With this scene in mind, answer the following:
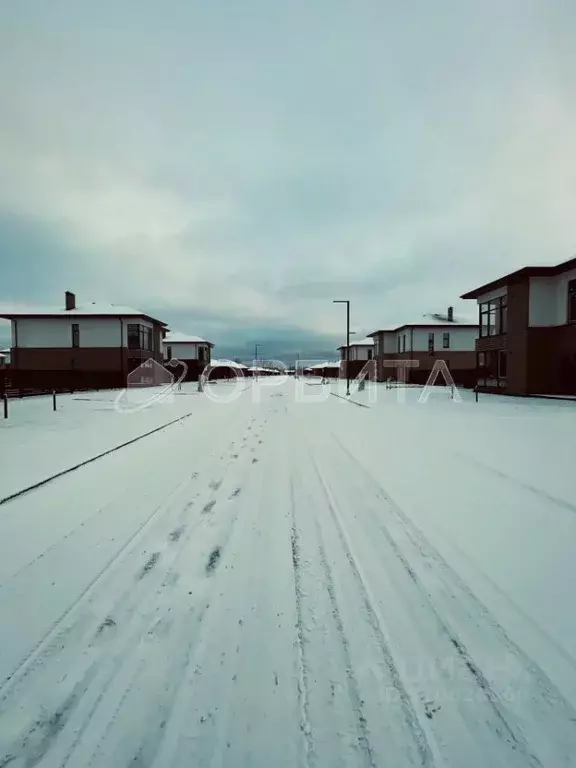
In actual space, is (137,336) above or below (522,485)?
above

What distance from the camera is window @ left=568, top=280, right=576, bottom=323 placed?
25781 millimetres

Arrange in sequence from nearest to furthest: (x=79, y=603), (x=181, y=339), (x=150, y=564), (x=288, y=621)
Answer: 1. (x=288, y=621)
2. (x=79, y=603)
3. (x=150, y=564)
4. (x=181, y=339)

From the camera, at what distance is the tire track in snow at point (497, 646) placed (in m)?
2.50

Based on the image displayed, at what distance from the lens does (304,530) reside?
5.51 meters

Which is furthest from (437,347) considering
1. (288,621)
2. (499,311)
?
(288,621)

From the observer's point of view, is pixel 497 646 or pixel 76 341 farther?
pixel 76 341

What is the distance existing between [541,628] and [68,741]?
3.27 meters

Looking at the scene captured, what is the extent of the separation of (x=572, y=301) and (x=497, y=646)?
27912 millimetres

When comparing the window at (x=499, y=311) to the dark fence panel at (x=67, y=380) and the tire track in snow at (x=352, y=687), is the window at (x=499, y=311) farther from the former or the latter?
the dark fence panel at (x=67, y=380)

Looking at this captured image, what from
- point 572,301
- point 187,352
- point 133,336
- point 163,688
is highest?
point 572,301

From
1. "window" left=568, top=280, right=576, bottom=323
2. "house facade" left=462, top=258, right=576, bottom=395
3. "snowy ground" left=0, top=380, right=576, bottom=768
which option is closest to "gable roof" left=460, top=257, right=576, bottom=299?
"house facade" left=462, top=258, right=576, bottom=395

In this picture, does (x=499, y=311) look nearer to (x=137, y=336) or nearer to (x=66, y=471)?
(x=66, y=471)

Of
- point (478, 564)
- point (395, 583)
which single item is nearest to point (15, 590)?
point (395, 583)

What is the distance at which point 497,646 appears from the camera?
3238 mm
